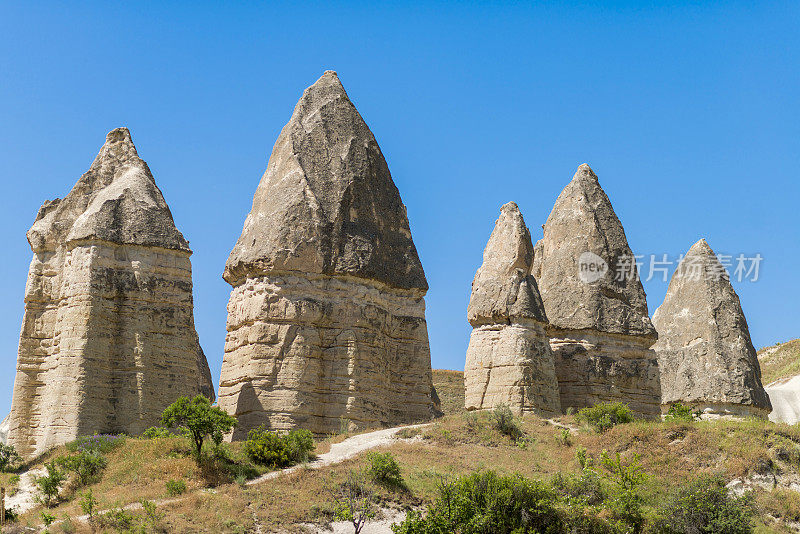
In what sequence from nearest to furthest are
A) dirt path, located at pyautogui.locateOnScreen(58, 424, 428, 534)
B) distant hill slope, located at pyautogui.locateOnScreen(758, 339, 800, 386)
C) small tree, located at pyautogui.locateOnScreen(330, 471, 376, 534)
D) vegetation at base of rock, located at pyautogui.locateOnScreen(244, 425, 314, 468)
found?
small tree, located at pyautogui.locateOnScreen(330, 471, 376, 534)
dirt path, located at pyautogui.locateOnScreen(58, 424, 428, 534)
vegetation at base of rock, located at pyautogui.locateOnScreen(244, 425, 314, 468)
distant hill slope, located at pyautogui.locateOnScreen(758, 339, 800, 386)

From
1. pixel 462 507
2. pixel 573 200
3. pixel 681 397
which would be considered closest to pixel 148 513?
pixel 462 507

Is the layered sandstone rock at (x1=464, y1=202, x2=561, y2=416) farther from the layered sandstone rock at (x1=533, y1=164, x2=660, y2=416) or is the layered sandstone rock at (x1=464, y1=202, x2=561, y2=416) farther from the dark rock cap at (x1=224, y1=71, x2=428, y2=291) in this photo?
the dark rock cap at (x1=224, y1=71, x2=428, y2=291)

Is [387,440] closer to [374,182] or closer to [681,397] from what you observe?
[374,182]

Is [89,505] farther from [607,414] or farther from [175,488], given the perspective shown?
[607,414]

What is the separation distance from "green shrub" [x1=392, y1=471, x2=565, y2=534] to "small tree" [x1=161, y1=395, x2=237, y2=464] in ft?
14.5

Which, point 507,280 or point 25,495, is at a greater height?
point 507,280

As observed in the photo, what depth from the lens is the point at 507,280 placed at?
91.4 ft

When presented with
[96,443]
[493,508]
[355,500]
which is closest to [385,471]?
[355,500]

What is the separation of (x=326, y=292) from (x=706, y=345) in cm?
1607

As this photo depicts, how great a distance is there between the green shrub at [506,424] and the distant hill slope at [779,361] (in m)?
31.4

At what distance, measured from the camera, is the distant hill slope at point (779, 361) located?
5222cm

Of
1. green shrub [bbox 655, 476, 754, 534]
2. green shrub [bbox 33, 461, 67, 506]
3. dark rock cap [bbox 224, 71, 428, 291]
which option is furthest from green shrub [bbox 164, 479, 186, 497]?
green shrub [bbox 655, 476, 754, 534]

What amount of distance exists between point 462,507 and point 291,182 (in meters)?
9.92

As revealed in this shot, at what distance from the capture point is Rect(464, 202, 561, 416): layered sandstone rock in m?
26.7
